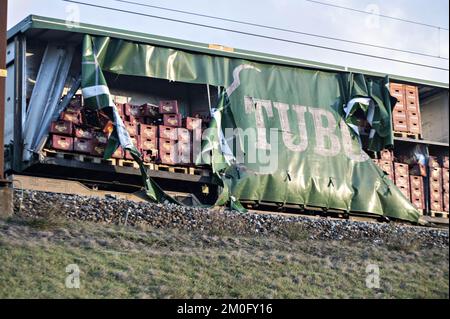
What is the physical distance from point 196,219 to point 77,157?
4.26m

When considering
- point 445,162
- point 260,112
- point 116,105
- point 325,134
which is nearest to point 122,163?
point 116,105

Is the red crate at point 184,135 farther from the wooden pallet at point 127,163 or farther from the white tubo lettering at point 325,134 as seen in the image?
the white tubo lettering at point 325,134

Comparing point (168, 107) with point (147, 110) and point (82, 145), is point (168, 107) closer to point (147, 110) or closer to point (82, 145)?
point (147, 110)

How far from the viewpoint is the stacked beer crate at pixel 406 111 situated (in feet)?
82.3

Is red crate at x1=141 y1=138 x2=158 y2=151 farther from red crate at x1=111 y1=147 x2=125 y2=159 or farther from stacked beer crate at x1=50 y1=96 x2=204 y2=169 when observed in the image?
red crate at x1=111 y1=147 x2=125 y2=159

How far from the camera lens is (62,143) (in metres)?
20.8

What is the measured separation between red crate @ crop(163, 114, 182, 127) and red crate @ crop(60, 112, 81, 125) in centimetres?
209

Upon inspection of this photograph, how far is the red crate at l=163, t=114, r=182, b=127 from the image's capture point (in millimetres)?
22156

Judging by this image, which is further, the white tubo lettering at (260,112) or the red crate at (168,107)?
the white tubo lettering at (260,112)

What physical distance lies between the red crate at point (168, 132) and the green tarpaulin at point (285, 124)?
0.80 metres

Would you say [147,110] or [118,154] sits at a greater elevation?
[147,110]

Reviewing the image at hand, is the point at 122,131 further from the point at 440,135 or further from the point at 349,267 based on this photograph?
the point at 440,135

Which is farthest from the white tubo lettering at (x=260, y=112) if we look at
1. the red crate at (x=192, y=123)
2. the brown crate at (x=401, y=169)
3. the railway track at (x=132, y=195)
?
the brown crate at (x=401, y=169)

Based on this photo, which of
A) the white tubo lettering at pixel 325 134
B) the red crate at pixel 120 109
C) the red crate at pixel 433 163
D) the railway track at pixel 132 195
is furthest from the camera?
the red crate at pixel 433 163
